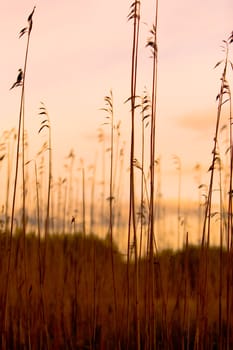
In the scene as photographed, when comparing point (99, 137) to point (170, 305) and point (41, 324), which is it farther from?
point (41, 324)

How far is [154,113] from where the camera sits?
2182 millimetres

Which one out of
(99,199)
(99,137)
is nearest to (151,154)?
(99,137)

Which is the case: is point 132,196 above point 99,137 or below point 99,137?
below

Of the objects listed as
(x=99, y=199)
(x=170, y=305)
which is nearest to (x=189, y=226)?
(x=99, y=199)

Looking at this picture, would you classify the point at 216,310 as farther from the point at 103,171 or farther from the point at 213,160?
the point at 213,160

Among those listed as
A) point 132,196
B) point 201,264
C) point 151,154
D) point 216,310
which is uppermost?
point 151,154

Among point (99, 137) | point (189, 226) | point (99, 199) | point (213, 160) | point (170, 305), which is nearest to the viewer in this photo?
point (213, 160)

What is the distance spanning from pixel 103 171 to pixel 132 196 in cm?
362

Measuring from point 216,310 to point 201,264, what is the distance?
2.10 m

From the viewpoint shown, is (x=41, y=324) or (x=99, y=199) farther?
(x=99, y=199)

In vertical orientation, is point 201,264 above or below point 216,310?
above

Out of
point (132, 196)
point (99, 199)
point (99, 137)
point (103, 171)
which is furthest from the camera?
point (99, 199)

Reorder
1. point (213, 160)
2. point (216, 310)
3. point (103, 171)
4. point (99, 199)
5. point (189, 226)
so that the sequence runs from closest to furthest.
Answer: point (213, 160)
point (216, 310)
point (103, 171)
point (99, 199)
point (189, 226)

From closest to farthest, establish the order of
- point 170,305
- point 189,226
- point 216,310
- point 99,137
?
1. point 216,310
2. point 170,305
3. point 99,137
4. point 189,226
